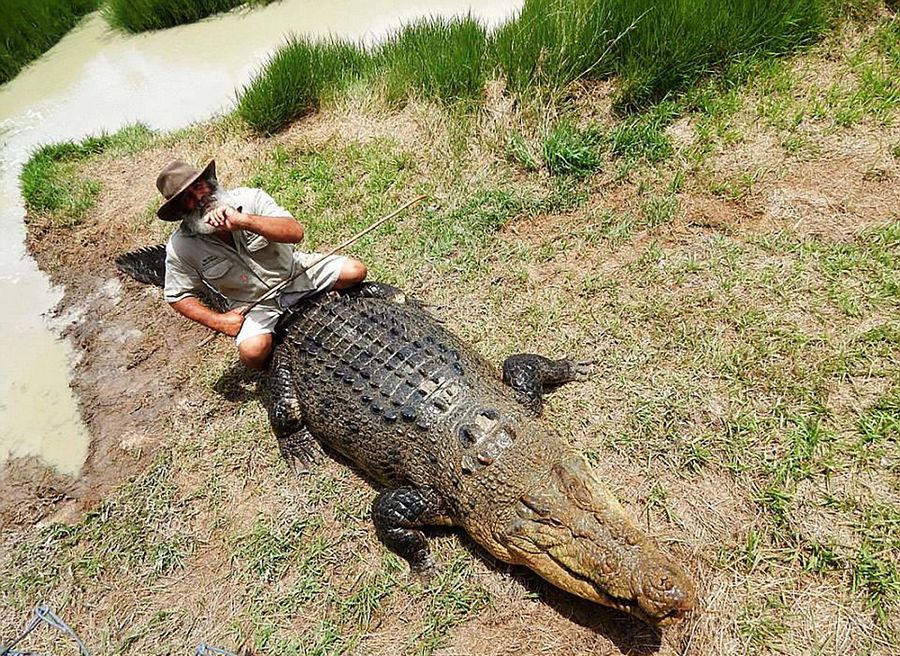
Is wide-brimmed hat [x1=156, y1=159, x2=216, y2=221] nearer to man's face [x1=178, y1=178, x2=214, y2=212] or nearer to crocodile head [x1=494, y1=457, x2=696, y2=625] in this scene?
man's face [x1=178, y1=178, x2=214, y2=212]

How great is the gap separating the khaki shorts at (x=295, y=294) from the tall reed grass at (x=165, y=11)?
8.16 meters

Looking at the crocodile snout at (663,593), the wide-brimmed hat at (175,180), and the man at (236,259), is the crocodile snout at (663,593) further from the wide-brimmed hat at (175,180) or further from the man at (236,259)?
the wide-brimmed hat at (175,180)

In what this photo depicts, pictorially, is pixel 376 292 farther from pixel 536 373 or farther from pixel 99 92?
pixel 99 92

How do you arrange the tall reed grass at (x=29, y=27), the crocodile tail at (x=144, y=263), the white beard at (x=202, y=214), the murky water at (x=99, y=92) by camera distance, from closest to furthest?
1. the white beard at (x=202, y=214)
2. the crocodile tail at (x=144, y=263)
3. the murky water at (x=99, y=92)
4. the tall reed grass at (x=29, y=27)

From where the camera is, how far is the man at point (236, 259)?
9.73ft

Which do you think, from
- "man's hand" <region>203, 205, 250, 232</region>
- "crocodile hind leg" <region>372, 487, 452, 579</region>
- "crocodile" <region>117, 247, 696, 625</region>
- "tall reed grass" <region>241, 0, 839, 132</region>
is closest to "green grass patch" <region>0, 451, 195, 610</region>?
"crocodile" <region>117, 247, 696, 625</region>

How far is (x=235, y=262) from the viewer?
3.32 meters

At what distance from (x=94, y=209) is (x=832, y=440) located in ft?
20.9

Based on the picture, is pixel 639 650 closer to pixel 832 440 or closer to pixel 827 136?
pixel 832 440

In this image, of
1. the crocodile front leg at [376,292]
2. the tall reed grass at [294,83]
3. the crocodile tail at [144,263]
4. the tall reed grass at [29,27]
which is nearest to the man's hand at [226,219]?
the crocodile front leg at [376,292]

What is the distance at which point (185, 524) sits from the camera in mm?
3182

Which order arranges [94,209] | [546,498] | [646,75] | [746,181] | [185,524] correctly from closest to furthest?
[546,498] → [185,524] → [746,181] → [646,75] → [94,209]

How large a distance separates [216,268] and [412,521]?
5.99 ft

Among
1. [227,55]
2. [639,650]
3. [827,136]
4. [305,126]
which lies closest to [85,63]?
[227,55]
